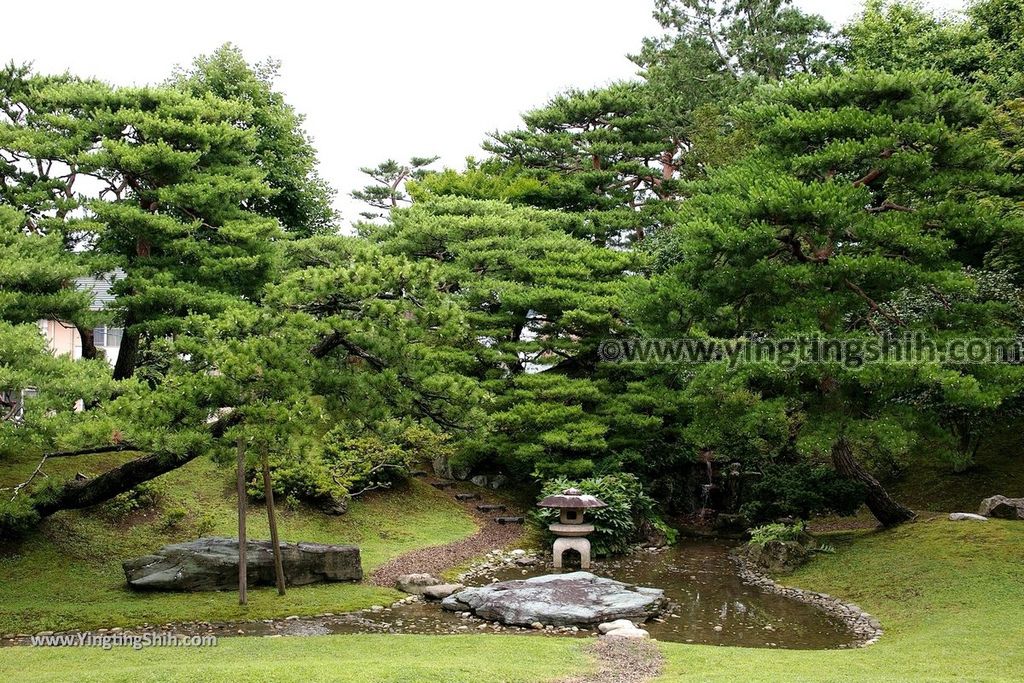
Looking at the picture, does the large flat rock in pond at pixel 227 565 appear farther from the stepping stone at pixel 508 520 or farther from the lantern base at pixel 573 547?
the stepping stone at pixel 508 520

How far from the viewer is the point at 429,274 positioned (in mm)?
9906

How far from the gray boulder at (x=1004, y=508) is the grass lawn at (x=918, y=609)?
0.58m

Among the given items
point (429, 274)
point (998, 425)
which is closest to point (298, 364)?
point (429, 274)

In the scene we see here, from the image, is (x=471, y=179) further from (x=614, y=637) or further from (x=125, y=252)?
(x=614, y=637)

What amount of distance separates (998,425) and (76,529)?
18378mm

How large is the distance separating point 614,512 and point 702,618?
4.98 m

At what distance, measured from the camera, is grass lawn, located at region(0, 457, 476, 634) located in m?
11.1

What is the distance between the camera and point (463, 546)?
16.2 metres

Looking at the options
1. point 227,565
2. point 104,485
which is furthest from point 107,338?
point 227,565

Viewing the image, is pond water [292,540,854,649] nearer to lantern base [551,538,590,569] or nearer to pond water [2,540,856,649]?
pond water [2,540,856,649]

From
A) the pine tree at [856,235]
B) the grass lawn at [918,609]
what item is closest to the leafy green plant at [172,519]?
the pine tree at [856,235]

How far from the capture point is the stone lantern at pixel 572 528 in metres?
15.5

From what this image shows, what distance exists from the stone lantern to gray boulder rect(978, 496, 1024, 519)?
6648 millimetres

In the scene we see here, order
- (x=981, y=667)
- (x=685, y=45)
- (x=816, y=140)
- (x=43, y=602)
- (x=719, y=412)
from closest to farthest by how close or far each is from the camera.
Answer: (x=981, y=667) < (x=43, y=602) < (x=816, y=140) < (x=719, y=412) < (x=685, y=45)
